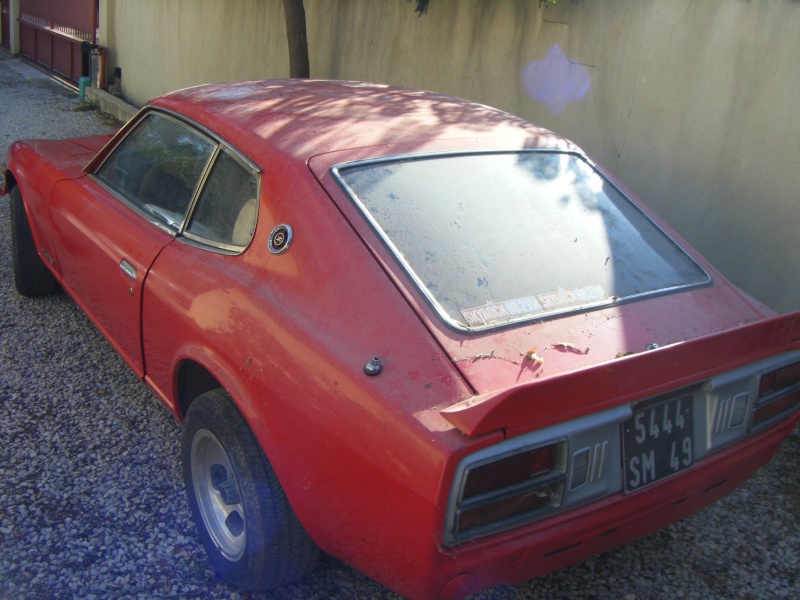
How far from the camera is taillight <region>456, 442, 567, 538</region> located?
1.90 m

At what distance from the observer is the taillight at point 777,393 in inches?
96.6

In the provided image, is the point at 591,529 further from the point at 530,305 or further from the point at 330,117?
the point at 330,117

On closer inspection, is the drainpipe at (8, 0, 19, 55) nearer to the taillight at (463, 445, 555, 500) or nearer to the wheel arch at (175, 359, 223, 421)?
the wheel arch at (175, 359, 223, 421)

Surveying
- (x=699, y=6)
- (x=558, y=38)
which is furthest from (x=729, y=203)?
(x=558, y=38)

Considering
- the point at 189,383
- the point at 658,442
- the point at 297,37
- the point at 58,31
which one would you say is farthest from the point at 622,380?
the point at 58,31

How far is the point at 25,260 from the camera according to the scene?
4.58m

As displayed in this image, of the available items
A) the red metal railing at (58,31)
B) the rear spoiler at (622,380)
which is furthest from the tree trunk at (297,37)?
the red metal railing at (58,31)

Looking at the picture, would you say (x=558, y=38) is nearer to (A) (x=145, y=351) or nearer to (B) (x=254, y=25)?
(A) (x=145, y=351)

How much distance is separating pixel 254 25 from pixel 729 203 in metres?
6.53

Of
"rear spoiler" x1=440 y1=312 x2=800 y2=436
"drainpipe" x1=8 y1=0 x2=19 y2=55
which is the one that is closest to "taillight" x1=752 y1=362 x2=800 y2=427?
"rear spoiler" x1=440 y1=312 x2=800 y2=436

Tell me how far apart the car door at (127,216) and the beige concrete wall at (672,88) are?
2.94m

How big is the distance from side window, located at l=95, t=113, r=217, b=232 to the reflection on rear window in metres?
0.76

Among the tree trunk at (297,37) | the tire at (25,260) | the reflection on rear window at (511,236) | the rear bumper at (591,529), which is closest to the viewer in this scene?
the rear bumper at (591,529)

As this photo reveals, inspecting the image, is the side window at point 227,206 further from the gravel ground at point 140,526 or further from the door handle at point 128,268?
the gravel ground at point 140,526
